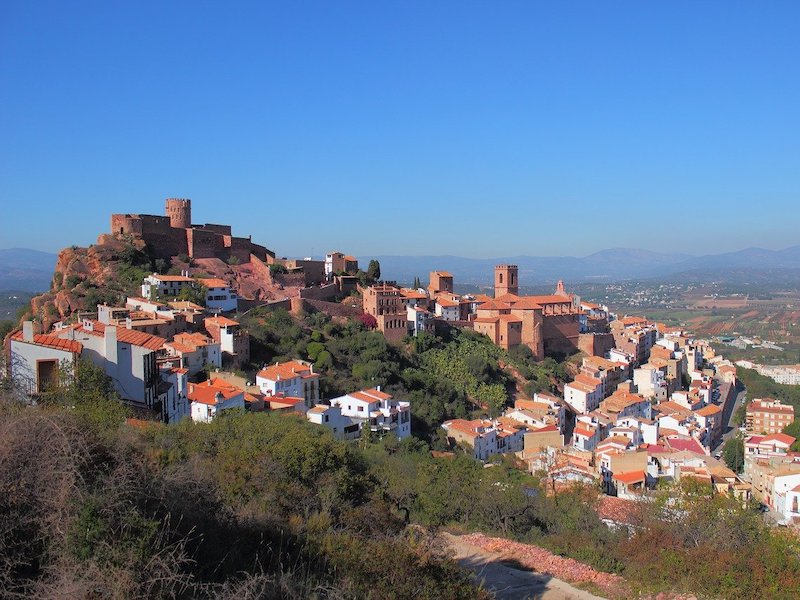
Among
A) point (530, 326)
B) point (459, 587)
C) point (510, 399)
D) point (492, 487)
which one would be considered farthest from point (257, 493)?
point (530, 326)

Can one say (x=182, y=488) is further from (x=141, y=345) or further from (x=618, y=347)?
(x=618, y=347)

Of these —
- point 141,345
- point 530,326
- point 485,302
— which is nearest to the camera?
point 141,345

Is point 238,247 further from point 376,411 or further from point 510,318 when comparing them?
point 376,411

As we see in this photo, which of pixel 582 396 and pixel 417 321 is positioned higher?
pixel 417 321

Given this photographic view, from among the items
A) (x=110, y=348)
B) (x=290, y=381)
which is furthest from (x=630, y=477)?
(x=110, y=348)

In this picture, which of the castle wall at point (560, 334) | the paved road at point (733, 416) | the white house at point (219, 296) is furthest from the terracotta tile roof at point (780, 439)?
the white house at point (219, 296)

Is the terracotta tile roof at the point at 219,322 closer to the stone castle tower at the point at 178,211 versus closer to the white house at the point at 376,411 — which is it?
the white house at the point at 376,411
